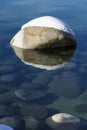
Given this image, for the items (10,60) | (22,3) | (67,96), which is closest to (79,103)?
(67,96)

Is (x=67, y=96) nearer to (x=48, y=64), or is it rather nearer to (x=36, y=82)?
(x=36, y=82)

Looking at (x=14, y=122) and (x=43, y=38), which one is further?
(x=43, y=38)

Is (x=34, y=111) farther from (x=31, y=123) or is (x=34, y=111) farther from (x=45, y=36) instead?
(x=45, y=36)

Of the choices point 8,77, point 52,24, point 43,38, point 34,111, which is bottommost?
point 34,111

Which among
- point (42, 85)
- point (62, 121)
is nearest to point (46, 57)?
point (42, 85)

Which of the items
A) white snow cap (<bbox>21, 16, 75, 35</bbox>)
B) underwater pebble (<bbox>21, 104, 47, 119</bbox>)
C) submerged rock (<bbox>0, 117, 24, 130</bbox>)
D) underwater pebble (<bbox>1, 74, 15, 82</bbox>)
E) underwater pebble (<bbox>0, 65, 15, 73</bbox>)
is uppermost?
white snow cap (<bbox>21, 16, 75, 35</bbox>)

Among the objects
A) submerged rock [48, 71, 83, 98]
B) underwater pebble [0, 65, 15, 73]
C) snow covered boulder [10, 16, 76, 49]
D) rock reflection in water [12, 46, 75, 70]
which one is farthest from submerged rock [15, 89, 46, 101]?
snow covered boulder [10, 16, 76, 49]

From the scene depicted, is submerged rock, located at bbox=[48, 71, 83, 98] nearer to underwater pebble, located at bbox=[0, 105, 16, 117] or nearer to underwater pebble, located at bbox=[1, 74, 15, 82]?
underwater pebble, located at bbox=[1, 74, 15, 82]
